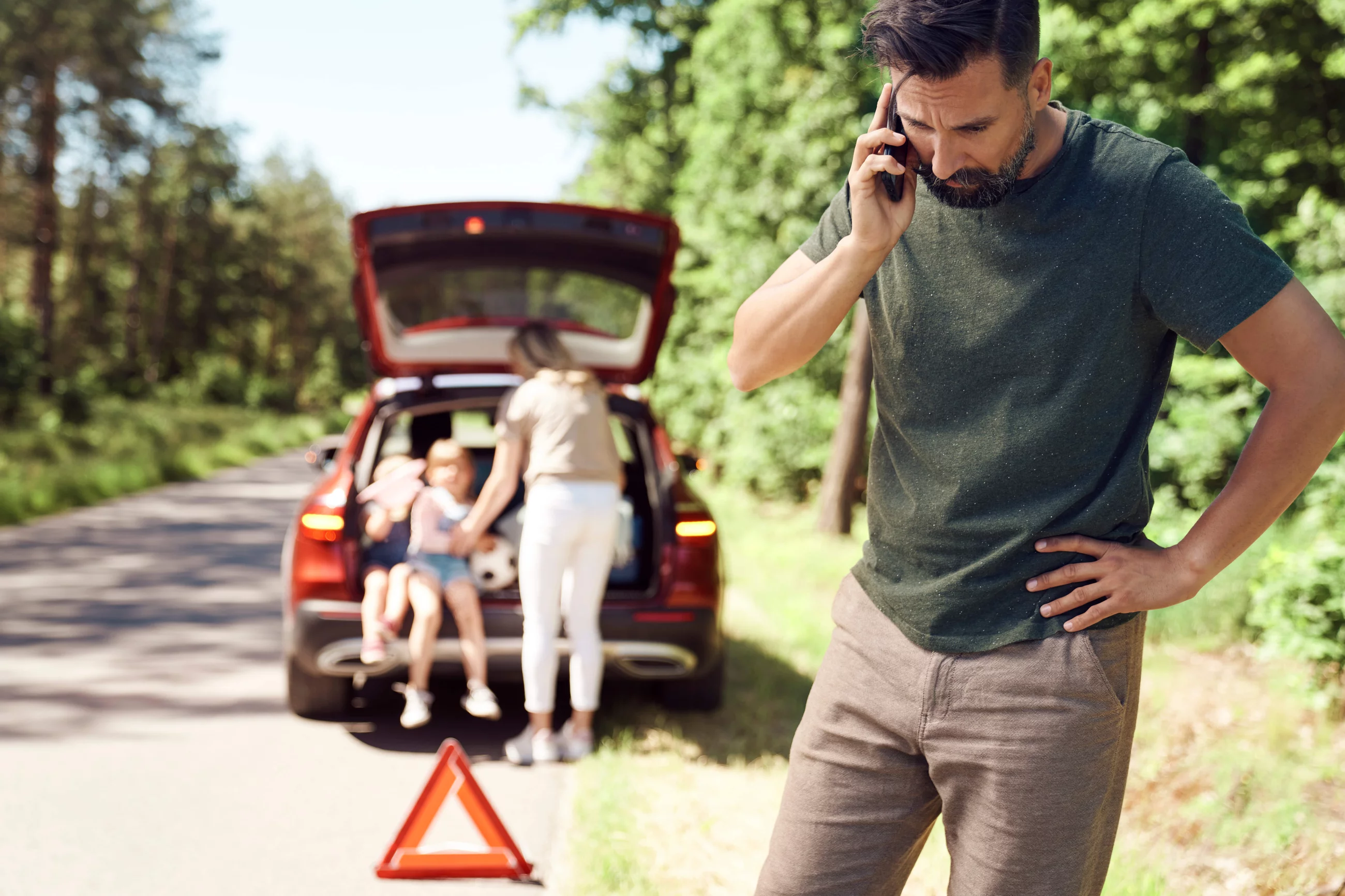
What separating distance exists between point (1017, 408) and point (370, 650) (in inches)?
160

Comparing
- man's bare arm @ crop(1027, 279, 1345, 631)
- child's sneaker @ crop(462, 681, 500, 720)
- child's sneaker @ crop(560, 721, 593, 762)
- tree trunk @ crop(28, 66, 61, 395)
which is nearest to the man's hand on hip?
man's bare arm @ crop(1027, 279, 1345, 631)

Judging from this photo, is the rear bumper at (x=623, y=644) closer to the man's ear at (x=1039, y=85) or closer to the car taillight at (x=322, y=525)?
the car taillight at (x=322, y=525)

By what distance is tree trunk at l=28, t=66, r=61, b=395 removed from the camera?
22.9m

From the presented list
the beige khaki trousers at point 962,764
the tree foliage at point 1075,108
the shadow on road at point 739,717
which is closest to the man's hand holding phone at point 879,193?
the tree foliage at point 1075,108

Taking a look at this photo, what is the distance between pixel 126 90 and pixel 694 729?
26.8 meters

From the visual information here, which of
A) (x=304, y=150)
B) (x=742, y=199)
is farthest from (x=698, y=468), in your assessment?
(x=304, y=150)

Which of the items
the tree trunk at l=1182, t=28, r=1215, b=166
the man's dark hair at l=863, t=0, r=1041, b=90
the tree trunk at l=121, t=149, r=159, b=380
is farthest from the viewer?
the tree trunk at l=121, t=149, r=159, b=380

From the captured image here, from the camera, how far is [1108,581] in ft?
Result: 5.47

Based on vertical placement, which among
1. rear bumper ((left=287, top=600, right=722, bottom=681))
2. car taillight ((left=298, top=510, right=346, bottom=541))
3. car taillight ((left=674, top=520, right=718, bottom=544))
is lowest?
rear bumper ((left=287, top=600, right=722, bottom=681))

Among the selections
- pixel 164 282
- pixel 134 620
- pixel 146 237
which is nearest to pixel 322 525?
pixel 134 620

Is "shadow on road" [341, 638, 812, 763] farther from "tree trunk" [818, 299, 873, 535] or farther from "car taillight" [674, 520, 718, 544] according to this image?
"tree trunk" [818, 299, 873, 535]

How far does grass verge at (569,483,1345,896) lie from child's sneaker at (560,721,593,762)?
3.6 inches

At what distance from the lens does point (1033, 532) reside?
168cm

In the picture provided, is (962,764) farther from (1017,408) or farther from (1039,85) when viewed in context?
(1039,85)
